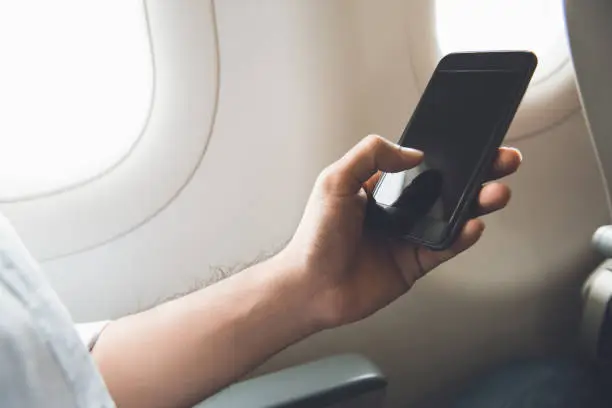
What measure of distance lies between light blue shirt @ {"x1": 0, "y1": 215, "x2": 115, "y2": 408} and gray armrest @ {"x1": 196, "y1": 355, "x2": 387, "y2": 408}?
272 mm

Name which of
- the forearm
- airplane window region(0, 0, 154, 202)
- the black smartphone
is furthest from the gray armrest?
airplane window region(0, 0, 154, 202)

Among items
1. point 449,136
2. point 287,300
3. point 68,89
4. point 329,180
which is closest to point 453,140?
point 449,136

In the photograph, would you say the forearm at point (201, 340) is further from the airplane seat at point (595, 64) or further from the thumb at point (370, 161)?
the airplane seat at point (595, 64)

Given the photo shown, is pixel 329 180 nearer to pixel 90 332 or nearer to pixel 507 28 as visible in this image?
pixel 90 332

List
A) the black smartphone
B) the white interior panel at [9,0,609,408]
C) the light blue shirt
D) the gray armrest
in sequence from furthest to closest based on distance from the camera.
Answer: the white interior panel at [9,0,609,408] → the gray armrest → the black smartphone → the light blue shirt

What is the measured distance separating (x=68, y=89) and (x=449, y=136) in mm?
493

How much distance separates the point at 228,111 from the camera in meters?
0.94

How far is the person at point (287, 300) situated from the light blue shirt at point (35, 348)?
0.14m

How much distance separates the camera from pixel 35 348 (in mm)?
513

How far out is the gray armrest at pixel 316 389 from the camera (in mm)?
777

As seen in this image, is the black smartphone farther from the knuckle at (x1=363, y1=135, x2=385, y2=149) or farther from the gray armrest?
the gray armrest

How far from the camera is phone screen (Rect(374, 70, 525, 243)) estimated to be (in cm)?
64

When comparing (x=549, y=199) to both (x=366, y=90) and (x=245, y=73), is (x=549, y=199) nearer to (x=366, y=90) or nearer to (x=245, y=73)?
(x=366, y=90)

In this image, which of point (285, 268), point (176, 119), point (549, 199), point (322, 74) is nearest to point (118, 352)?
point (285, 268)
